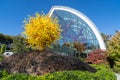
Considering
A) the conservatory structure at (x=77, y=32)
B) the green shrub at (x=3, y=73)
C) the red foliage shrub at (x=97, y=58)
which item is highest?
the conservatory structure at (x=77, y=32)

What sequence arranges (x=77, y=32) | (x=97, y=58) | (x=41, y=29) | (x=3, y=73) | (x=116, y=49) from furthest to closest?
(x=77, y=32)
(x=97, y=58)
(x=116, y=49)
(x=41, y=29)
(x=3, y=73)

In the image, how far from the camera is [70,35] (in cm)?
7500

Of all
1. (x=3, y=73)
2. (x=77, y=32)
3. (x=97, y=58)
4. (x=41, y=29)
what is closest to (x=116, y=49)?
(x=97, y=58)

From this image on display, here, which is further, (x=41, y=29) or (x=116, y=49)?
(x=116, y=49)

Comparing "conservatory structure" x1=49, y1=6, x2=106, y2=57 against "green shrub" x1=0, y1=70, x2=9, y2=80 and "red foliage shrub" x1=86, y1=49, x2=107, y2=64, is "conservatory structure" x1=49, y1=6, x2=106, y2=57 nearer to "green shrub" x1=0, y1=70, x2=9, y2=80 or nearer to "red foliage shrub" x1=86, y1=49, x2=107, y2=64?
"red foliage shrub" x1=86, y1=49, x2=107, y2=64

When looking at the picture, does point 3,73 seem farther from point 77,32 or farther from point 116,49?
point 77,32

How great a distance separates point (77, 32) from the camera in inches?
2977

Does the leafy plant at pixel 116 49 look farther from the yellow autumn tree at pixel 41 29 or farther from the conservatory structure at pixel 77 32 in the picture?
the conservatory structure at pixel 77 32

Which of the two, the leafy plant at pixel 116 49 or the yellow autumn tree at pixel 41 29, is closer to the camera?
the yellow autumn tree at pixel 41 29

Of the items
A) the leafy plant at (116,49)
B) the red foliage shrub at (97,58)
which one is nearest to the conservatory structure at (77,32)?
the red foliage shrub at (97,58)

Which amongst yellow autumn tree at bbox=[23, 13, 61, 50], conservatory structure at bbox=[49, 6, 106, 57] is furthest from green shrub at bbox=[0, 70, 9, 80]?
conservatory structure at bbox=[49, 6, 106, 57]

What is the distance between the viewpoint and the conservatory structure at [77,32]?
68.1 m

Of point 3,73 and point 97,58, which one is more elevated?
point 97,58

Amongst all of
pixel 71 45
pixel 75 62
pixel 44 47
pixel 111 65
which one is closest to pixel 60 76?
pixel 75 62
